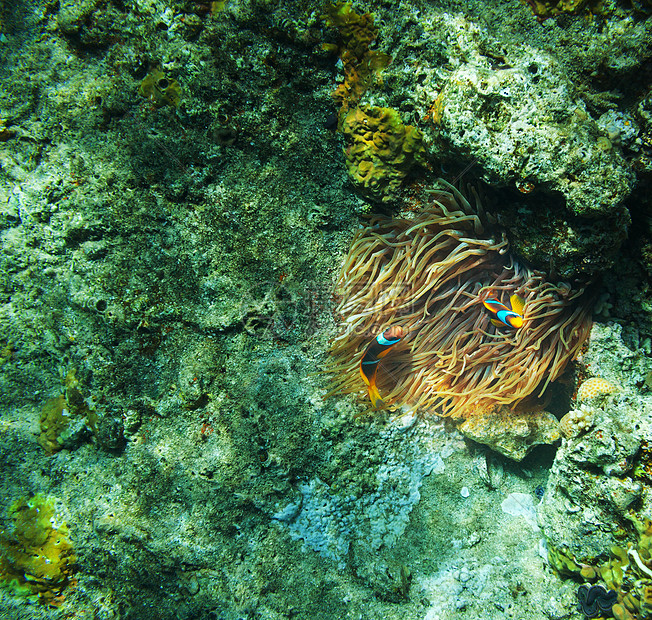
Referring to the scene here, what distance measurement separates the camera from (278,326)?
223 cm

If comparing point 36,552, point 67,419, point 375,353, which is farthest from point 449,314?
point 36,552

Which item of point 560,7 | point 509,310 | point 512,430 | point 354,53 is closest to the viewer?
point 560,7

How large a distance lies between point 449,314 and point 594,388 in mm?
840

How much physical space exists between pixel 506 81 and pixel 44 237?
9.37 ft

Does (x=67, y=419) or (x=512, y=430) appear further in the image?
(x=67, y=419)

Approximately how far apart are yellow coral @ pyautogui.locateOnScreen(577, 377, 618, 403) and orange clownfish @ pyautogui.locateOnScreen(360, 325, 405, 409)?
1012 mm

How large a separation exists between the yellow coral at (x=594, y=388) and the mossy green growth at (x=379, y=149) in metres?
1.49

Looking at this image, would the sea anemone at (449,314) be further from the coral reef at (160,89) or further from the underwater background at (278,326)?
the coral reef at (160,89)

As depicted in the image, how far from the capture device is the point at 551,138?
5.11 ft

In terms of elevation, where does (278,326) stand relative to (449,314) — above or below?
below

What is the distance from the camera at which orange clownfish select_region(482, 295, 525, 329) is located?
203cm

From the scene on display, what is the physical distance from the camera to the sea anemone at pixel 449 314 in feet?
6.75

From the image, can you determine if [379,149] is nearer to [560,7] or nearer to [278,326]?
[560,7]

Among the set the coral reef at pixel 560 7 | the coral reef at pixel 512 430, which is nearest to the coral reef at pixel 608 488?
the coral reef at pixel 512 430
